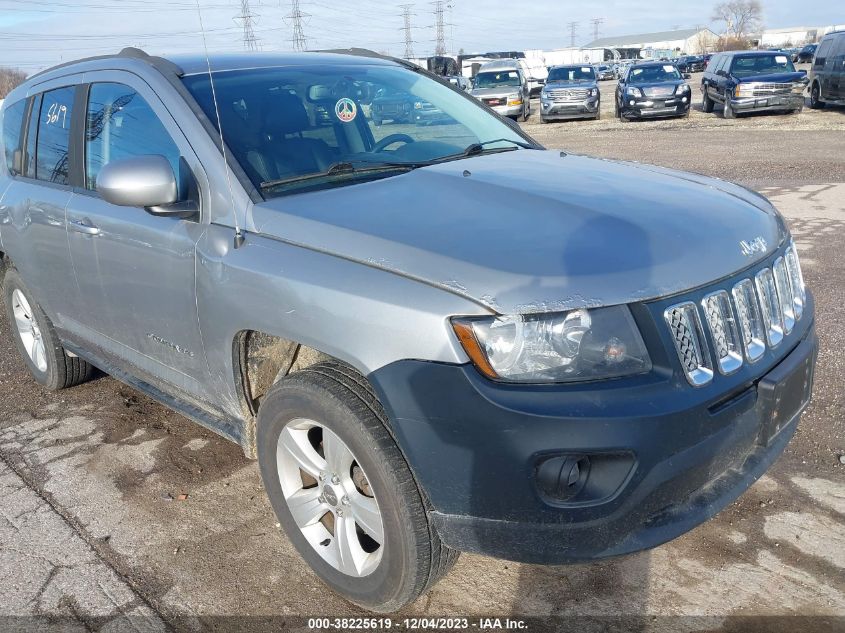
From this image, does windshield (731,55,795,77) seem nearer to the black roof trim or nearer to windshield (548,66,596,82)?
windshield (548,66,596,82)

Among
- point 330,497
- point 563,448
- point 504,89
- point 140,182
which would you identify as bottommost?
point 330,497

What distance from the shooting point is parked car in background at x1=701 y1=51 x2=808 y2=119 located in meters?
18.6

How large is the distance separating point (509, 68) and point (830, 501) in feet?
71.8

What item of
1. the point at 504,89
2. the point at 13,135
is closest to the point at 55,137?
the point at 13,135

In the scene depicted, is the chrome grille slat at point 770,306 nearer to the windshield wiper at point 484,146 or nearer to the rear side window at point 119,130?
the windshield wiper at point 484,146

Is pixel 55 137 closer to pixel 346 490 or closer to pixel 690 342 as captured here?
pixel 346 490

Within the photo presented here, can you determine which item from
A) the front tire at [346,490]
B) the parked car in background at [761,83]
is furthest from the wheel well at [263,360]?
the parked car in background at [761,83]

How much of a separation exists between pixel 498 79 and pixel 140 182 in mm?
21844

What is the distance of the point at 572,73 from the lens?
23.8 metres

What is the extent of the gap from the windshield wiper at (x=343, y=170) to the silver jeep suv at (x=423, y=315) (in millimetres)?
16

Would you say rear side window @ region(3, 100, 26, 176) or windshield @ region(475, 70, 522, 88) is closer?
rear side window @ region(3, 100, 26, 176)

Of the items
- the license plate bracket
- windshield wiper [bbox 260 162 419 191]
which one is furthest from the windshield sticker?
the license plate bracket

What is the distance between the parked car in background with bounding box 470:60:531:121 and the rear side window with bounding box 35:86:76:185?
18563mm

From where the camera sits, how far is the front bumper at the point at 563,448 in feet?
6.59
